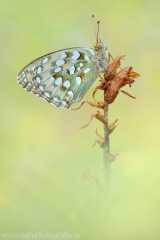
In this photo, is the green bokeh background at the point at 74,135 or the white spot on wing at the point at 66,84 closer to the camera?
the green bokeh background at the point at 74,135

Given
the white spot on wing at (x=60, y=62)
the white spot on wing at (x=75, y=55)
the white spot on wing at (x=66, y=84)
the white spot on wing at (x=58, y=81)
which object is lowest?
the white spot on wing at (x=66, y=84)

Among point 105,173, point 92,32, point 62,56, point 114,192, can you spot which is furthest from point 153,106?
point 105,173

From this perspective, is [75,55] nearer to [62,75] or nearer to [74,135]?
[62,75]

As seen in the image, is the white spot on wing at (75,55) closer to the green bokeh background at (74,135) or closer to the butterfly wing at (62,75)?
the butterfly wing at (62,75)

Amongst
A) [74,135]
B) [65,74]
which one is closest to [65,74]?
[65,74]

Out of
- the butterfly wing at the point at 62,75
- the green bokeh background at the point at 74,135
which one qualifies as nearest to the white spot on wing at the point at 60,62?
the butterfly wing at the point at 62,75

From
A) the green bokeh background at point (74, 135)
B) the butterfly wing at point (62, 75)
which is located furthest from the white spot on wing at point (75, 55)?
the green bokeh background at point (74, 135)

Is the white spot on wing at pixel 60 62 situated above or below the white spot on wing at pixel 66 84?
above
